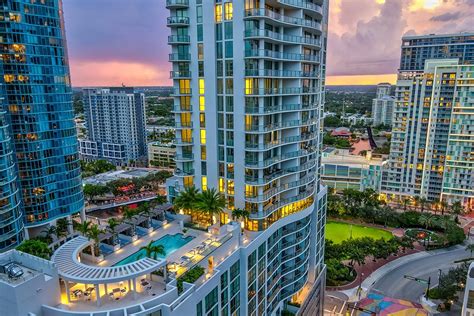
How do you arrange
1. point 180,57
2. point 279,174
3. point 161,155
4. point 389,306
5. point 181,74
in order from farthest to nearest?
point 161,155 < point 389,306 < point 279,174 < point 181,74 < point 180,57

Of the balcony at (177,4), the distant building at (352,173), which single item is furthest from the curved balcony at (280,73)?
the distant building at (352,173)

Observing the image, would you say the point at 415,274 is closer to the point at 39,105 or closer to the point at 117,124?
the point at 39,105

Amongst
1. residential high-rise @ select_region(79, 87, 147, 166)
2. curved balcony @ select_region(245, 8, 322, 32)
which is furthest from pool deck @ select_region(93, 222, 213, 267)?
residential high-rise @ select_region(79, 87, 147, 166)

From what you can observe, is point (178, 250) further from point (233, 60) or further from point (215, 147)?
point (233, 60)

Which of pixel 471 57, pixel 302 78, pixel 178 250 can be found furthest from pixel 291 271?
pixel 471 57

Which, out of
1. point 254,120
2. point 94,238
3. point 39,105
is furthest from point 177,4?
point 39,105
